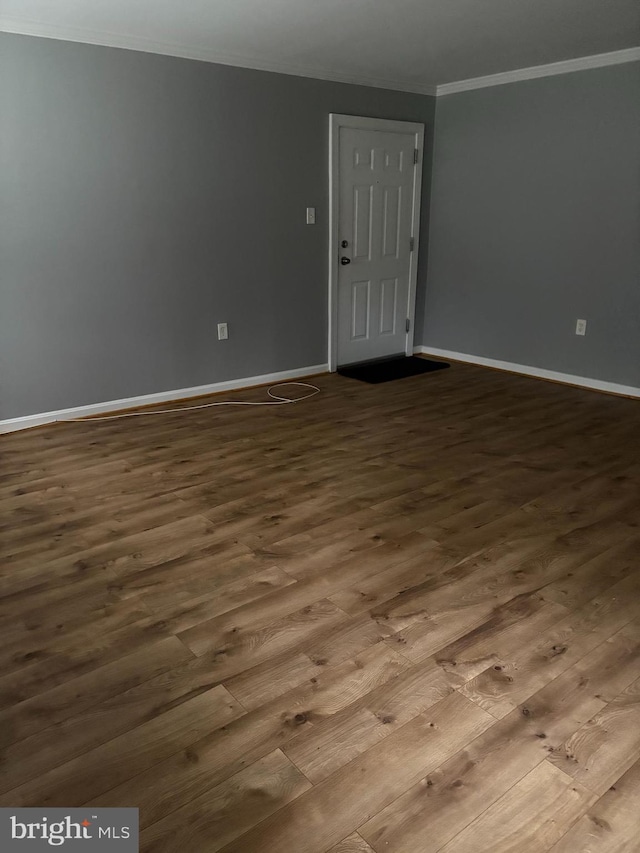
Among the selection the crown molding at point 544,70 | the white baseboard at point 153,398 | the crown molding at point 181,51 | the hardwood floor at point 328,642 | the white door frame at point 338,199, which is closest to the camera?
the hardwood floor at point 328,642

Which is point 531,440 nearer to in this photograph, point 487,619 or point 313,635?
point 487,619

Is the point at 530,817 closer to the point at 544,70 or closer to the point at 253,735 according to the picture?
the point at 253,735

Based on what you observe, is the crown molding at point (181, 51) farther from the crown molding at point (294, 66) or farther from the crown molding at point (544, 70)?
the crown molding at point (544, 70)

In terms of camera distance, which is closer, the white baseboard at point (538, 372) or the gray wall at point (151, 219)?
the gray wall at point (151, 219)

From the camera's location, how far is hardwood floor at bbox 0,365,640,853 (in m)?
1.53

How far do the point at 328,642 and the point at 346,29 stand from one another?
133 inches

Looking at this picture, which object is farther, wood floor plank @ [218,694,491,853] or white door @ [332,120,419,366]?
white door @ [332,120,419,366]

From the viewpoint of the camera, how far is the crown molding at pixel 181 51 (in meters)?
3.53

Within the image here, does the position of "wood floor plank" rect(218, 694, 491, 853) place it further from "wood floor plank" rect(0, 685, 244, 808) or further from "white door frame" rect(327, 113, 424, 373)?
"white door frame" rect(327, 113, 424, 373)

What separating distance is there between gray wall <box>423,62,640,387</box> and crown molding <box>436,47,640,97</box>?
0.05 meters

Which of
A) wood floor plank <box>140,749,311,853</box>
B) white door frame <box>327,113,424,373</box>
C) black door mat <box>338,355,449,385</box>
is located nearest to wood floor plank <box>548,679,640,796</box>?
wood floor plank <box>140,749,311,853</box>

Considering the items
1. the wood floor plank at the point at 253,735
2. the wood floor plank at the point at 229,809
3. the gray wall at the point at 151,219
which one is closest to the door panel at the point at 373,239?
the gray wall at the point at 151,219

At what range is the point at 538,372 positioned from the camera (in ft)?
17.4

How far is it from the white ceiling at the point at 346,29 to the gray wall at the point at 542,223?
0.39m
